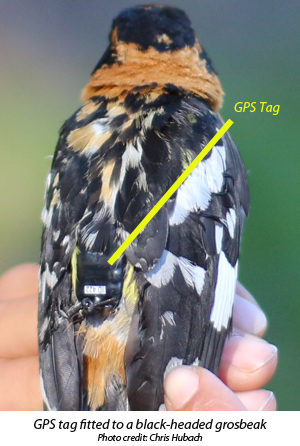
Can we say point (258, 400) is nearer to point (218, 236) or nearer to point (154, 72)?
point (218, 236)

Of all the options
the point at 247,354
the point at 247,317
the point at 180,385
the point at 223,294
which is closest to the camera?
the point at 180,385

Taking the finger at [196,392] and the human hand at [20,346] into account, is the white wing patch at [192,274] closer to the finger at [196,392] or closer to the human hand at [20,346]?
the finger at [196,392]

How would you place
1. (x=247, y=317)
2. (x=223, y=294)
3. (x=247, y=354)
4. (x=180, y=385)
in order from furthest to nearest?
(x=247, y=317)
(x=247, y=354)
(x=223, y=294)
(x=180, y=385)

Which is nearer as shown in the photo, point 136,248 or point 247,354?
point 136,248

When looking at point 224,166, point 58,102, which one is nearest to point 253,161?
point 224,166

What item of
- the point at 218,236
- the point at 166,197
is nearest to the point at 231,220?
the point at 218,236

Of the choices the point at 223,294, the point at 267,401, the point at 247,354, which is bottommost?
the point at 267,401

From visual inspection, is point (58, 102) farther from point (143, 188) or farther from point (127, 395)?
point (127, 395)
